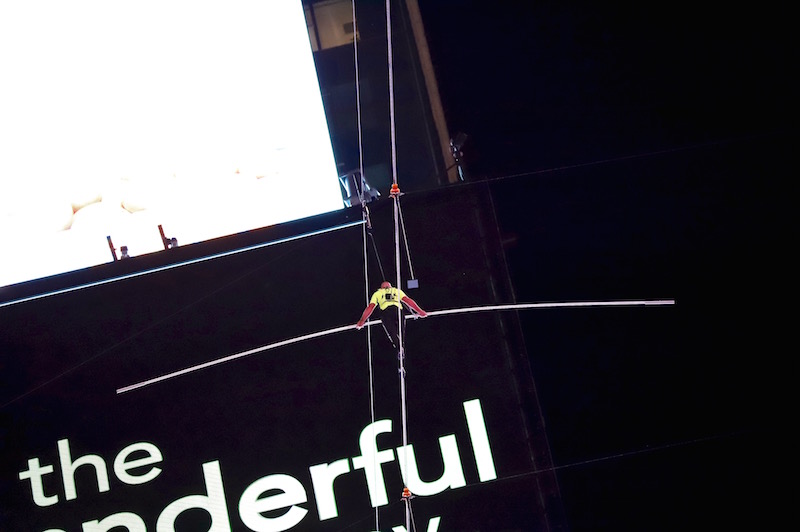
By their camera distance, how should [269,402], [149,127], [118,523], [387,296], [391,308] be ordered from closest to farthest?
[387,296] < [391,308] < [118,523] < [269,402] < [149,127]

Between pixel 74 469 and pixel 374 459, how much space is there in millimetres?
1496

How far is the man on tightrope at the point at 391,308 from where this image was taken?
3453mm

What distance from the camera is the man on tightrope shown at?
11.3 ft

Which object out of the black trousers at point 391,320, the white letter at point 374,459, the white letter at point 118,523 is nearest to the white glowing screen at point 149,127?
the black trousers at point 391,320

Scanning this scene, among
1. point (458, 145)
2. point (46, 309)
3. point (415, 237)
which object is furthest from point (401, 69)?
point (46, 309)

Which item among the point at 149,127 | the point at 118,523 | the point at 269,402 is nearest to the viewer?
the point at 118,523

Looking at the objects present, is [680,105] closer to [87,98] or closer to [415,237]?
[415,237]

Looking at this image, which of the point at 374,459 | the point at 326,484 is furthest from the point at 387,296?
the point at 326,484

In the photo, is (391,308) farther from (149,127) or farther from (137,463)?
(149,127)

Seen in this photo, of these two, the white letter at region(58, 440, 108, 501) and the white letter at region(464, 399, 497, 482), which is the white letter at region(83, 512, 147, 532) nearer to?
the white letter at region(58, 440, 108, 501)

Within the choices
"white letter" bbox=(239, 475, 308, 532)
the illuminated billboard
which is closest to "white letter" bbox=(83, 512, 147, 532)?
the illuminated billboard

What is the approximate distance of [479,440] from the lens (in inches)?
157

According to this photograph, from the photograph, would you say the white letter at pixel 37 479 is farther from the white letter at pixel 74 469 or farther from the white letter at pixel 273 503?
the white letter at pixel 273 503

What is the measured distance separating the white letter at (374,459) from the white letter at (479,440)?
41 centimetres
